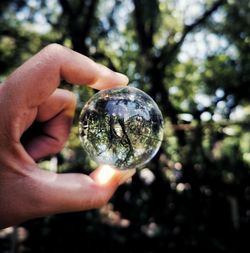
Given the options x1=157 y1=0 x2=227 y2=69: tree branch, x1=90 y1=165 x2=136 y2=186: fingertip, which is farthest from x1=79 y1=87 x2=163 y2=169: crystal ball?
x1=157 y1=0 x2=227 y2=69: tree branch

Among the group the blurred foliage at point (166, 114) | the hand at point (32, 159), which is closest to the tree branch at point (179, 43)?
the blurred foliage at point (166, 114)

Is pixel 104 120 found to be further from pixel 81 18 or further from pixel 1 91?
pixel 81 18

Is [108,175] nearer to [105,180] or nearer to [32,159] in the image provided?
[105,180]

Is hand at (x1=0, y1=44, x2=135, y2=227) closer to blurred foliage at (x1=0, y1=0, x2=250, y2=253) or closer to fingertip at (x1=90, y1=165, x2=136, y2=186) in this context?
fingertip at (x1=90, y1=165, x2=136, y2=186)

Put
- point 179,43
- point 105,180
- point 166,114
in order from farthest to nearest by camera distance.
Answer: point 179,43
point 166,114
point 105,180

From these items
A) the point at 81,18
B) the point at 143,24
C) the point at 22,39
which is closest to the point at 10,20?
the point at 22,39

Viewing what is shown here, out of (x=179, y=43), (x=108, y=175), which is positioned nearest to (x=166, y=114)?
(x=179, y=43)
